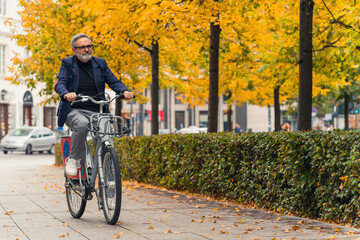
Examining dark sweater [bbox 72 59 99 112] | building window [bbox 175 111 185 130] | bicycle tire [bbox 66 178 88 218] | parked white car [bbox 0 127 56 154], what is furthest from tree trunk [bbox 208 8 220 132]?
building window [bbox 175 111 185 130]

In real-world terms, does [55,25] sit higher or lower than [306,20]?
higher

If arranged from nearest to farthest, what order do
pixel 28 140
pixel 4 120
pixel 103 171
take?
pixel 103 171 → pixel 28 140 → pixel 4 120

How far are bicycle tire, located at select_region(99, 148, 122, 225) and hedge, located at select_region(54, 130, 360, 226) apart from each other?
7.80ft

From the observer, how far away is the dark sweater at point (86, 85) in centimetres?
821

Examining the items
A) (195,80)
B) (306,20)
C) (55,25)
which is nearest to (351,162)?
(306,20)

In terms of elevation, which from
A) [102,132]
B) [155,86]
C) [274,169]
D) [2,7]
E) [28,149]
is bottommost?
[28,149]

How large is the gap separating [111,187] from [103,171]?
310 millimetres

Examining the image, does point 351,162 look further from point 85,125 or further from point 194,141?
point 194,141

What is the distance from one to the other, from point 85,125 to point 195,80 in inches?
997

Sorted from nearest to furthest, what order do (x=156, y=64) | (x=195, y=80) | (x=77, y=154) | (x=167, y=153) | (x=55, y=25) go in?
(x=77, y=154), (x=167, y=153), (x=156, y=64), (x=55, y=25), (x=195, y=80)

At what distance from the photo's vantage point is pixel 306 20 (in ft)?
36.5

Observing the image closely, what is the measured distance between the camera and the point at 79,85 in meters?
8.23

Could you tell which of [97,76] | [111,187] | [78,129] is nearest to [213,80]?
[97,76]

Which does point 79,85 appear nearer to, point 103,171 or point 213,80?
point 103,171
